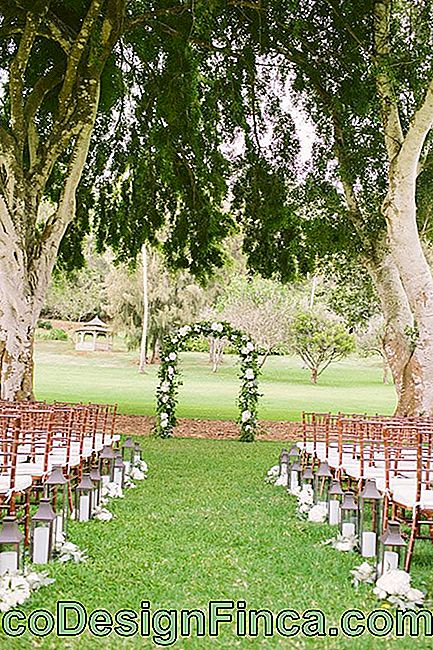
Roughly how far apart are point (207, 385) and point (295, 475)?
24.7m

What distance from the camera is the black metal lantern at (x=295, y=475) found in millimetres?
9344

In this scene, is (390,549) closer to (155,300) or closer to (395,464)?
(395,464)

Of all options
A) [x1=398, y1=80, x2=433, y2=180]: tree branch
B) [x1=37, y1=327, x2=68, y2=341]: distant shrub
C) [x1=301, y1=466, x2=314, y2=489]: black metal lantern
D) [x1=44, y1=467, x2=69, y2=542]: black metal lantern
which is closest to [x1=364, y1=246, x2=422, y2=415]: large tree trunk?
[x1=398, y1=80, x2=433, y2=180]: tree branch

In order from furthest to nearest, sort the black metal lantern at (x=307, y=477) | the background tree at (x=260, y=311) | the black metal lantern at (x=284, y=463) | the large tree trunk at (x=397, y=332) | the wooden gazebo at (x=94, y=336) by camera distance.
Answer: the wooden gazebo at (x=94, y=336) → the background tree at (x=260, y=311) → the large tree trunk at (x=397, y=332) → the black metal lantern at (x=284, y=463) → the black metal lantern at (x=307, y=477)

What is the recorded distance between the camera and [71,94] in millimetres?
12797

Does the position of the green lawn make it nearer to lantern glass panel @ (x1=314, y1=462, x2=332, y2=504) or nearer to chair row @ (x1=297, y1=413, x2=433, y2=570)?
lantern glass panel @ (x1=314, y1=462, x2=332, y2=504)

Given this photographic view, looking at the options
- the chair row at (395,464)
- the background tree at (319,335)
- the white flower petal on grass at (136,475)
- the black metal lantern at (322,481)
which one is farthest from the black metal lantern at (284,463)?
the background tree at (319,335)

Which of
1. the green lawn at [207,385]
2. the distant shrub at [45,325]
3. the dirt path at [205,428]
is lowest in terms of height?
the dirt path at [205,428]

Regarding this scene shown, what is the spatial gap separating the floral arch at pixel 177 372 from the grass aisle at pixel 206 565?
6788mm

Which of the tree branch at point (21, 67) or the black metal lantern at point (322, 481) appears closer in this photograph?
the black metal lantern at point (322, 481)

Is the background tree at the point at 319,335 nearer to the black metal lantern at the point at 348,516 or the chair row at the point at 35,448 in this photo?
the chair row at the point at 35,448

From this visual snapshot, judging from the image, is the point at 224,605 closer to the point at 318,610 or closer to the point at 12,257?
the point at 318,610

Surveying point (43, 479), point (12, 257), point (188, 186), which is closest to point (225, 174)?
point (188, 186)

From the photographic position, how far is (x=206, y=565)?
582 cm
